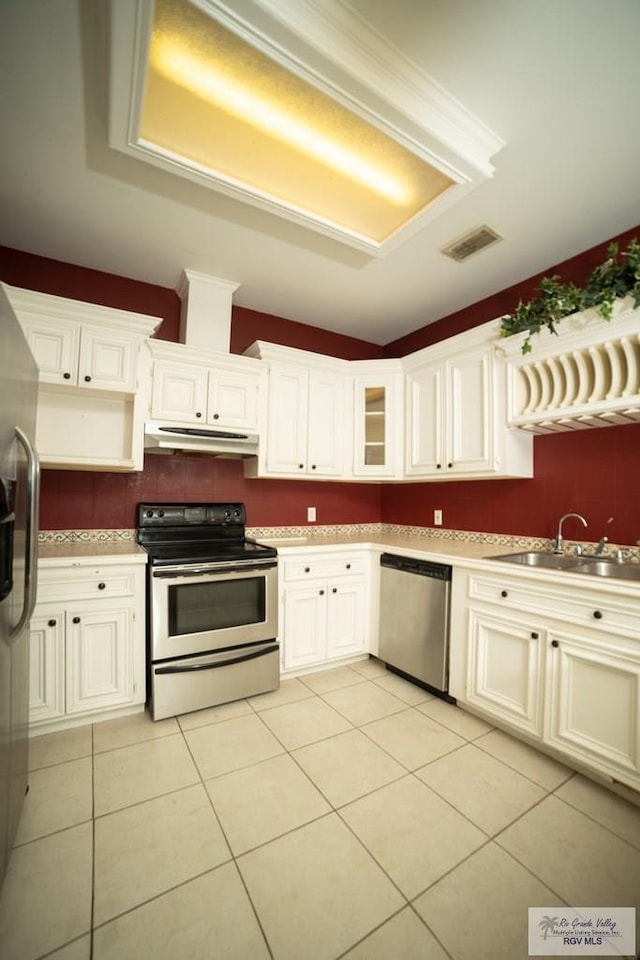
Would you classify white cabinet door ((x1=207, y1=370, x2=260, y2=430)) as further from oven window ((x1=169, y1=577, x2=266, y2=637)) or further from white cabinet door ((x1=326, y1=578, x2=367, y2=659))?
white cabinet door ((x1=326, y1=578, x2=367, y2=659))

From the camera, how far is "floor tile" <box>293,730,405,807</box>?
67.5 inches

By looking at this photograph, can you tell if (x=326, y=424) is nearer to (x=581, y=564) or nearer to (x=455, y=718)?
(x=581, y=564)

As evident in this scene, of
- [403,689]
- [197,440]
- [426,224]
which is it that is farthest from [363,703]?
Answer: [426,224]

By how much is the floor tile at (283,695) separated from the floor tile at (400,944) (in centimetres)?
128

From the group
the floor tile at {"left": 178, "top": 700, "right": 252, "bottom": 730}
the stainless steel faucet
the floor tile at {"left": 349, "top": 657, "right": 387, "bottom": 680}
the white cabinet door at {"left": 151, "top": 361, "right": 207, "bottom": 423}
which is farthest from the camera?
the floor tile at {"left": 349, "top": 657, "right": 387, "bottom": 680}

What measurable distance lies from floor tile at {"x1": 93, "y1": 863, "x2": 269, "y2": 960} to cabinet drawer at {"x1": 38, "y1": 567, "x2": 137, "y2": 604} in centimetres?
131

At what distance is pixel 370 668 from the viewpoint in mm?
2941

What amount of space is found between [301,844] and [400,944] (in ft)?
1.41

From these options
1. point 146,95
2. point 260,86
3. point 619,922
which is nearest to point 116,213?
point 146,95

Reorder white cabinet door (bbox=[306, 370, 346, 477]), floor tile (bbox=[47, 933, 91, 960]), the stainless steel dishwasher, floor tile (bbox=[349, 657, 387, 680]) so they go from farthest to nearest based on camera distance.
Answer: white cabinet door (bbox=[306, 370, 346, 477])
floor tile (bbox=[349, 657, 387, 680])
the stainless steel dishwasher
floor tile (bbox=[47, 933, 91, 960])

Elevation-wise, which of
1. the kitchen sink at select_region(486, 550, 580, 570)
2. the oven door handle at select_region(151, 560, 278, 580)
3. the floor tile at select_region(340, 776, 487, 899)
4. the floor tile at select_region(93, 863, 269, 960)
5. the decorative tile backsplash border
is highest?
the decorative tile backsplash border

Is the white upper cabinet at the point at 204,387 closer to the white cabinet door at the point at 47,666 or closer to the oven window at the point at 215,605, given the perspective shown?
the oven window at the point at 215,605

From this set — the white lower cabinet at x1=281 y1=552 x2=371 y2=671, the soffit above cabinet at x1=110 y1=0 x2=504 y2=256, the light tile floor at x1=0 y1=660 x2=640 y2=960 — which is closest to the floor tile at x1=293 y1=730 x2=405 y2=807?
the light tile floor at x1=0 y1=660 x2=640 y2=960

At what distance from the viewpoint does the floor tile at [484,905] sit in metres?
1.13
